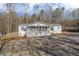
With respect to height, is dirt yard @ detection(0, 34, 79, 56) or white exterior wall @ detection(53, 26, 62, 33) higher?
white exterior wall @ detection(53, 26, 62, 33)

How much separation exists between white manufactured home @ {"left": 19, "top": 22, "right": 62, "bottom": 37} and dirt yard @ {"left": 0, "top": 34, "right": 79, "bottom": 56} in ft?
0.16

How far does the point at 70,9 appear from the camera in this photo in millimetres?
2238

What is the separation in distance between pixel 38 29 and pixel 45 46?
193mm

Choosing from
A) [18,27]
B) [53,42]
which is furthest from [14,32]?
[53,42]

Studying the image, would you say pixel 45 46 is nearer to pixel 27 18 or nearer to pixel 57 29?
pixel 57 29

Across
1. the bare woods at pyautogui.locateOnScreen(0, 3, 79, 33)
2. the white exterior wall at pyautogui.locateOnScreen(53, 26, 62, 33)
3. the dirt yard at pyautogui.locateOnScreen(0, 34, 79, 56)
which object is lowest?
the dirt yard at pyautogui.locateOnScreen(0, 34, 79, 56)

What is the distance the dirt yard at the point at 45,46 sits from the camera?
2.23 metres

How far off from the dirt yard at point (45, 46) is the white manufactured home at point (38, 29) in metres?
0.05

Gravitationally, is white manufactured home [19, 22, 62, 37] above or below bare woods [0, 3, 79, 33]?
below

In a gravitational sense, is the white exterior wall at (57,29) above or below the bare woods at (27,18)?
below

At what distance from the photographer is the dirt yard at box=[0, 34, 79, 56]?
2230 mm

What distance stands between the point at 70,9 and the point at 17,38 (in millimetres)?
633

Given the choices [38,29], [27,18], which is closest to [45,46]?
[38,29]

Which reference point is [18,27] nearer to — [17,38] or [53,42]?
[17,38]
